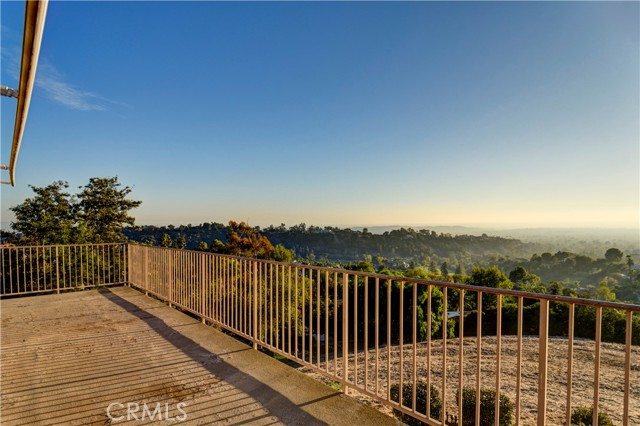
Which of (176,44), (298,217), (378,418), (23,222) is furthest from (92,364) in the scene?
(298,217)

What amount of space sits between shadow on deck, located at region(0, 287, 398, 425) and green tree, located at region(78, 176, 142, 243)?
56.7 ft

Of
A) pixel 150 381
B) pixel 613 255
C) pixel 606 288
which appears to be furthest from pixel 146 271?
pixel 613 255

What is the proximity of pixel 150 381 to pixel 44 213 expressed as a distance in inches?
782

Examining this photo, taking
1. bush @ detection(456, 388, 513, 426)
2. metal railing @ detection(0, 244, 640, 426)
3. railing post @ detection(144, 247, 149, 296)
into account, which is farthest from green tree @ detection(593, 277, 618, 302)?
railing post @ detection(144, 247, 149, 296)

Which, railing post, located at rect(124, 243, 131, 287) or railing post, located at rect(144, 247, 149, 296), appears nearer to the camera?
railing post, located at rect(144, 247, 149, 296)

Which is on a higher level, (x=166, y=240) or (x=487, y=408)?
(x=166, y=240)

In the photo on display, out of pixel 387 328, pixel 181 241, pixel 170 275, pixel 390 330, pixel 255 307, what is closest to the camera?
pixel 390 330

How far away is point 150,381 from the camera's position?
8.86 ft

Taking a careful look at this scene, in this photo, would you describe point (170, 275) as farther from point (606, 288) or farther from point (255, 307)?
point (606, 288)

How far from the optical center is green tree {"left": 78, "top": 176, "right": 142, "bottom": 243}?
19156mm

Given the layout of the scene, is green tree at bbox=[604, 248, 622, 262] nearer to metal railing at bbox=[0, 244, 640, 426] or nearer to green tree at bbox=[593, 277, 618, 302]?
green tree at bbox=[593, 277, 618, 302]

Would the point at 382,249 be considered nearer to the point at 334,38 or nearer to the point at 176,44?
the point at 334,38

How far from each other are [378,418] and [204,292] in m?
3.03

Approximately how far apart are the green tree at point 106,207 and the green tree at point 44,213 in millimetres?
827
